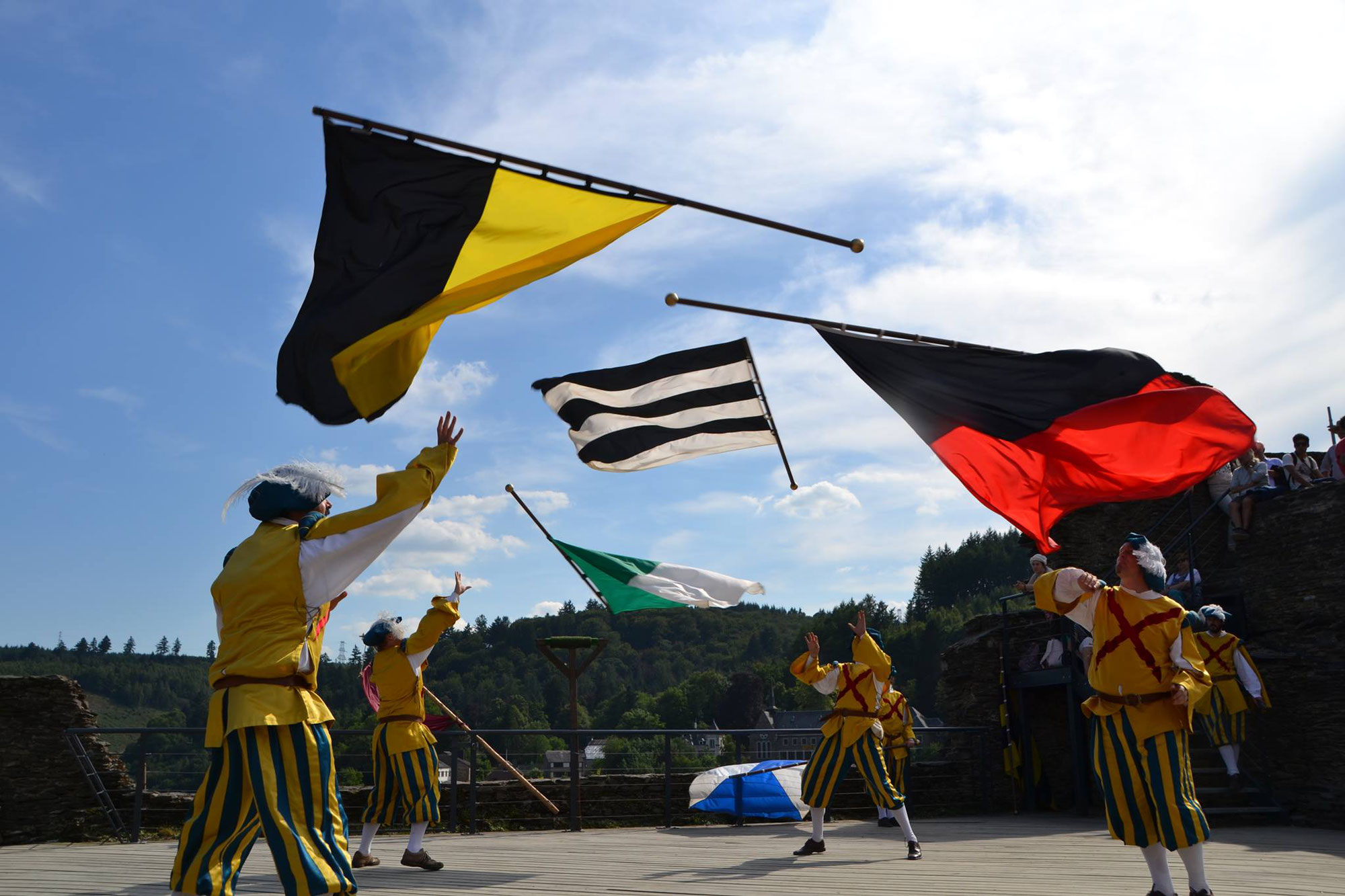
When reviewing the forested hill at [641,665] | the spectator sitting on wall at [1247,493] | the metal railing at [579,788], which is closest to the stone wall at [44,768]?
the metal railing at [579,788]

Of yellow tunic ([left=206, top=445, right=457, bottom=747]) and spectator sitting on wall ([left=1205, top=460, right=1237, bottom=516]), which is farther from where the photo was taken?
spectator sitting on wall ([left=1205, top=460, right=1237, bottom=516])

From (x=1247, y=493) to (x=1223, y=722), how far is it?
2.79m

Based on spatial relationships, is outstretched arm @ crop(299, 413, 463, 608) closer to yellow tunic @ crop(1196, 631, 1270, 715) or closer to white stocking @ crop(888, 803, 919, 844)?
white stocking @ crop(888, 803, 919, 844)

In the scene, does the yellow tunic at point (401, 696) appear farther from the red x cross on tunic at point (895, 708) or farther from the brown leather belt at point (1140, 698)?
the red x cross on tunic at point (895, 708)

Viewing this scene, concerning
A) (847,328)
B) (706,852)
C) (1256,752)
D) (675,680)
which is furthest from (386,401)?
(675,680)

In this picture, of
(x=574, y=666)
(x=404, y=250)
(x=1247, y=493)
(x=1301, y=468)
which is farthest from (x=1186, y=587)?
(x=404, y=250)

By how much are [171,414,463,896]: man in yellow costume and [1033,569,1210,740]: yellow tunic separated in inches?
135

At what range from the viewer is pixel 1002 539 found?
116m

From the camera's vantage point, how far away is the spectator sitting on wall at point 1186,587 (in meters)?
11.3

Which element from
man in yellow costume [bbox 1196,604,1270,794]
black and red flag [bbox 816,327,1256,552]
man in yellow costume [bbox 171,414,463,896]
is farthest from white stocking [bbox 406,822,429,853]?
man in yellow costume [bbox 1196,604,1270,794]

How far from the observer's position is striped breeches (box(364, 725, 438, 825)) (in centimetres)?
753

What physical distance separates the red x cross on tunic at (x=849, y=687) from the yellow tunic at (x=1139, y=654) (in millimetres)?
2995

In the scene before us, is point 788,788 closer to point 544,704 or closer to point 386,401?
point 386,401

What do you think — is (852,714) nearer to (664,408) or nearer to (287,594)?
(664,408)
